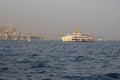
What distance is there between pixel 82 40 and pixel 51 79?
137590mm

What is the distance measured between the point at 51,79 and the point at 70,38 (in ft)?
444

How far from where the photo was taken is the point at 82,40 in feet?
497

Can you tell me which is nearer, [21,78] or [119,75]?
[21,78]

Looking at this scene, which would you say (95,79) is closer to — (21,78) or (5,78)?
(21,78)

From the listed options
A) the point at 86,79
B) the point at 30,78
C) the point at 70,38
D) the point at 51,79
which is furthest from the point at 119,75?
the point at 70,38

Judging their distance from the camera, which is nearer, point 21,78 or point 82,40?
point 21,78

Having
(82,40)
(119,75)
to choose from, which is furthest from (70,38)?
(119,75)

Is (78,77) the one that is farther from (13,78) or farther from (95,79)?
(13,78)

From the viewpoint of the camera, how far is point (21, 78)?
1459cm

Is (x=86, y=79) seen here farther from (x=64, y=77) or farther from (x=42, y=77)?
(x=42, y=77)

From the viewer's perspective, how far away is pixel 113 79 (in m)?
15.1

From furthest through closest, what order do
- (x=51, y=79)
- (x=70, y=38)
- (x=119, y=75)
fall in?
1. (x=70, y=38)
2. (x=119, y=75)
3. (x=51, y=79)

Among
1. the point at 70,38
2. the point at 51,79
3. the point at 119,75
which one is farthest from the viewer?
the point at 70,38

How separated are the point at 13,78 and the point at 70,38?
444 feet
